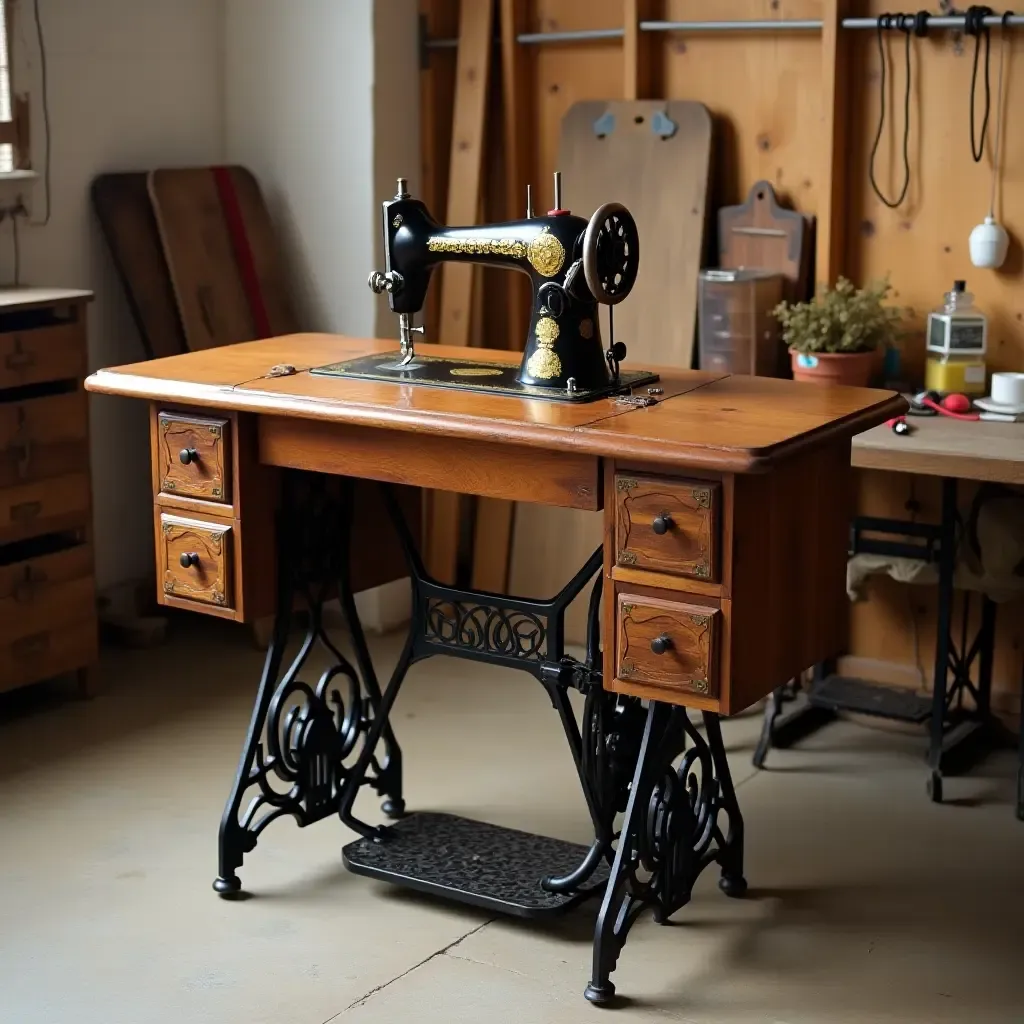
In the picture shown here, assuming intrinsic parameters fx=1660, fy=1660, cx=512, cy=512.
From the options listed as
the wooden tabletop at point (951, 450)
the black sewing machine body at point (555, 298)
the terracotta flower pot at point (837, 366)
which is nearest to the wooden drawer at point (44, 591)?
the black sewing machine body at point (555, 298)

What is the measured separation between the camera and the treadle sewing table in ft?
8.59

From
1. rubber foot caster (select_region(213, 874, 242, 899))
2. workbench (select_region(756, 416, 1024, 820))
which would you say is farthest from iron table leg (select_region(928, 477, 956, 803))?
rubber foot caster (select_region(213, 874, 242, 899))

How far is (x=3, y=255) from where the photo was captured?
4371mm

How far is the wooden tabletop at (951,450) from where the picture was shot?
11.1 ft

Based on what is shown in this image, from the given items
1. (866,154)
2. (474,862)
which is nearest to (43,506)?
(474,862)

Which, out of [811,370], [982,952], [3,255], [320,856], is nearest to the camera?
[982,952]

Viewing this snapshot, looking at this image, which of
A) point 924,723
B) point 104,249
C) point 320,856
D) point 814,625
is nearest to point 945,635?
point 924,723

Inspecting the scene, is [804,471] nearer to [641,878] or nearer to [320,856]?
[641,878]

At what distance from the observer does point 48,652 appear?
163 inches

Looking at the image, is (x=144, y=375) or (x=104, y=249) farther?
(x=104, y=249)

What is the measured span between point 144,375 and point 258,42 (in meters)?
2.03

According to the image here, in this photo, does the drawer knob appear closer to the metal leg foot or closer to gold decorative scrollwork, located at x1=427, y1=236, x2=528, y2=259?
gold decorative scrollwork, located at x1=427, y1=236, x2=528, y2=259

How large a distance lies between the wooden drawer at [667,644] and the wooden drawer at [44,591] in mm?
1902

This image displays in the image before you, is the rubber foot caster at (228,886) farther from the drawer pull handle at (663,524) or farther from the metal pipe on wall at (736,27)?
the metal pipe on wall at (736,27)
